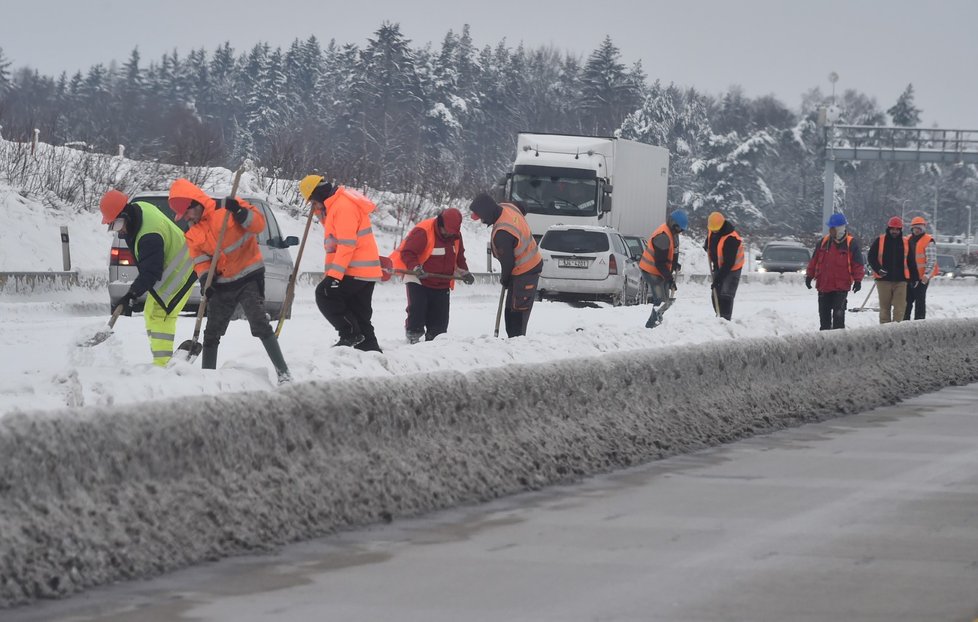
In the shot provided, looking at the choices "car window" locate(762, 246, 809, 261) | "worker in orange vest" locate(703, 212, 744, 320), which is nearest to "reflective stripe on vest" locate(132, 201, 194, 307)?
"worker in orange vest" locate(703, 212, 744, 320)

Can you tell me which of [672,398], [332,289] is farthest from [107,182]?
[672,398]

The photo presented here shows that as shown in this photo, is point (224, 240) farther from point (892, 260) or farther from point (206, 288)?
point (892, 260)

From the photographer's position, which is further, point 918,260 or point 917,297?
point 917,297

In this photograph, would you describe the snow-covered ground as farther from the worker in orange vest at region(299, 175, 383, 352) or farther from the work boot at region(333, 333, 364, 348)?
the worker in orange vest at region(299, 175, 383, 352)

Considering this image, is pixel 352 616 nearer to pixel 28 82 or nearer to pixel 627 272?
pixel 627 272

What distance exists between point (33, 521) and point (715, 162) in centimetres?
10070

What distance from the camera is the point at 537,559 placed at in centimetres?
672

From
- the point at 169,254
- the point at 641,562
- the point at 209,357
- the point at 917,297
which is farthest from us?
the point at 917,297

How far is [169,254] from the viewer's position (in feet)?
36.8

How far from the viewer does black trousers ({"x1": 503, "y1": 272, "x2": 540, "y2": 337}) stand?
579 inches

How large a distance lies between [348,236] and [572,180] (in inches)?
880

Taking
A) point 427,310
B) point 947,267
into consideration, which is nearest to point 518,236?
point 427,310

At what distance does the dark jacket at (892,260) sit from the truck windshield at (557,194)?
14.0 meters

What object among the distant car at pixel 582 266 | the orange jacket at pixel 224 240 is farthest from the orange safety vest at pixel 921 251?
the orange jacket at pixel 224 240
